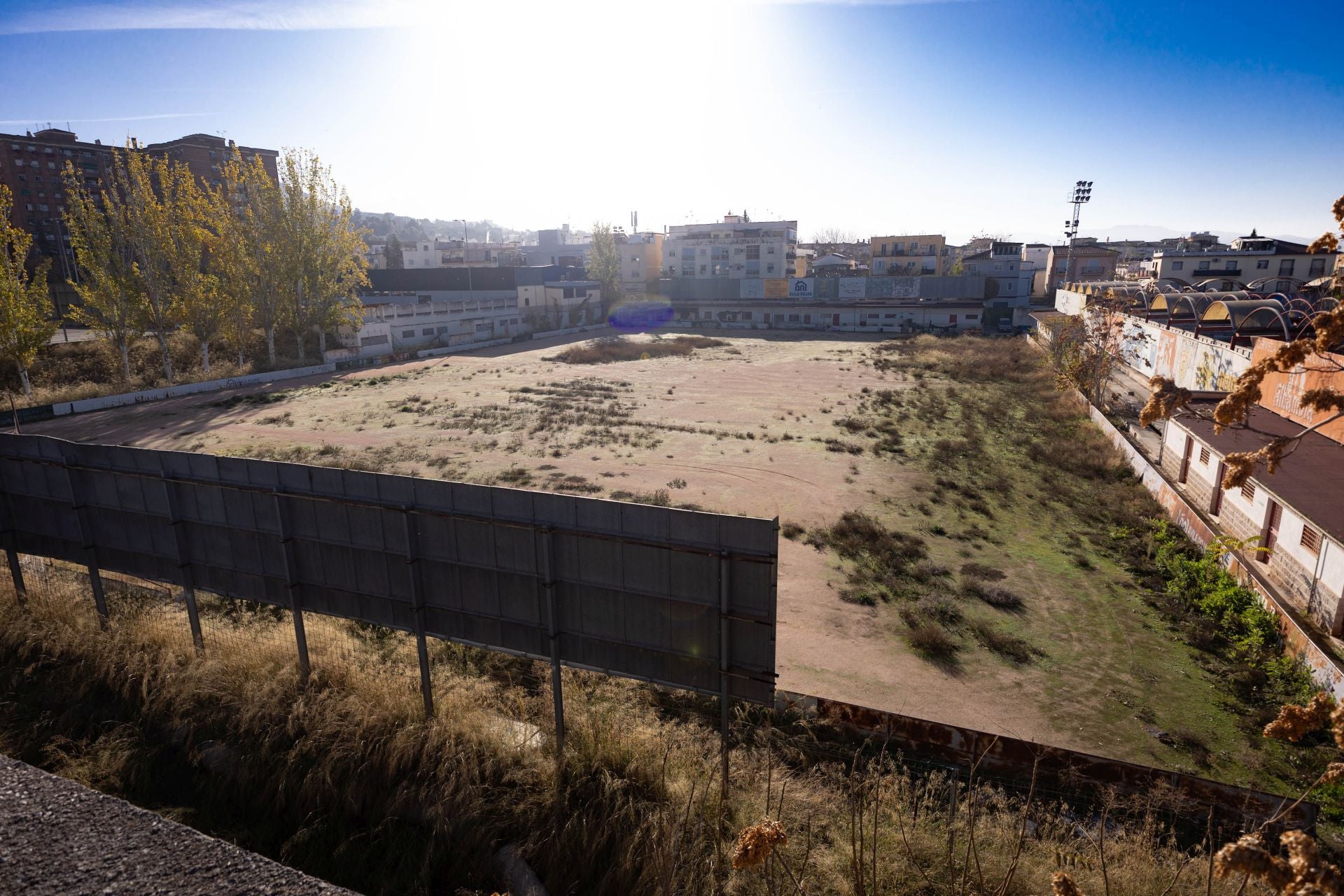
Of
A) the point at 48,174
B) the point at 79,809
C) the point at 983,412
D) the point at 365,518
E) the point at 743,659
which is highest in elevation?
the point at 48,174

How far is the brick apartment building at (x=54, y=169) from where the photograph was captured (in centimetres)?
7448

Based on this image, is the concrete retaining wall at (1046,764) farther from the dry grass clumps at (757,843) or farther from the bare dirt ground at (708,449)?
the dry grass clumps at (757,843)

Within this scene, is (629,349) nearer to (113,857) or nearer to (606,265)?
(606,265)

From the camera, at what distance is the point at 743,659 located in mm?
7242

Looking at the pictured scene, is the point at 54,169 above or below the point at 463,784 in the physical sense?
above

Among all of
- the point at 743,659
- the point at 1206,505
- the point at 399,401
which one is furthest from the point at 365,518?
the point at 399,401

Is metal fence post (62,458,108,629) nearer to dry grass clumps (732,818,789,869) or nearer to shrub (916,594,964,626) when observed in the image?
dry grass clumps (732,818,789,869)

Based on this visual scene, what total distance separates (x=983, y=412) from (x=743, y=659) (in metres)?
32.3

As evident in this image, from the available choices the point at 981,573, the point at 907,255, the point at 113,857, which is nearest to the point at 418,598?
the point at 113,857

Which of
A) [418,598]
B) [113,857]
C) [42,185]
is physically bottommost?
[113,857]

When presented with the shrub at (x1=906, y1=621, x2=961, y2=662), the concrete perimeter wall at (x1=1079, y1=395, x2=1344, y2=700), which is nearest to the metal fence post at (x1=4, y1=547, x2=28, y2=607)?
the shrub at (x1=906, y1=621, x2=961, y2=662)

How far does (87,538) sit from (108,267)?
37.9 meters

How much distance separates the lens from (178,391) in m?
39.7

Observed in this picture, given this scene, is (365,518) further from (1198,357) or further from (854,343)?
(854,343)
